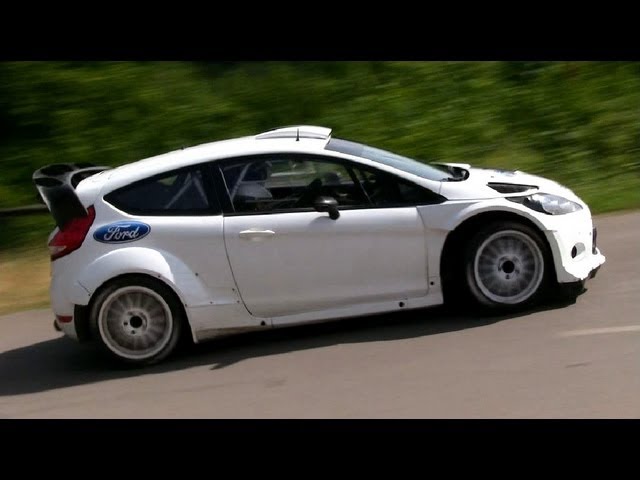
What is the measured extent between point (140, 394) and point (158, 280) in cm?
88

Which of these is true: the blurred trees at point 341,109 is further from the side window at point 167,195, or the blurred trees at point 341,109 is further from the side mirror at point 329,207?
the side mirror at point 329,207

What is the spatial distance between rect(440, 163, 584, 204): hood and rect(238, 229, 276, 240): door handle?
4.24 feet

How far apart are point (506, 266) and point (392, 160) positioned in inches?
47.9

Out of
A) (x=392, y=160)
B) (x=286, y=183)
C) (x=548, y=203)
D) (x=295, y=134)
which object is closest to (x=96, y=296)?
(x=286, y=183)

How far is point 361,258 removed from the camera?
738cm

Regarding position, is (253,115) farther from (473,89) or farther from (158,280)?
(158,280)

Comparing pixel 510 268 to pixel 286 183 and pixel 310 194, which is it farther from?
pixel 286 183

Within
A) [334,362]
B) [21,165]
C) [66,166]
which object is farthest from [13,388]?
[21,165]

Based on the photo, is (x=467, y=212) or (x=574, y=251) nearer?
(x=467, y=212)

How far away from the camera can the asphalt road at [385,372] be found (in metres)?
6.01

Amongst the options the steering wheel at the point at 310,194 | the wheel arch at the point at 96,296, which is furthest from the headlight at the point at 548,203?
the wheel arch at the point at 96,296

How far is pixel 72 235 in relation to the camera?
24.6 feet

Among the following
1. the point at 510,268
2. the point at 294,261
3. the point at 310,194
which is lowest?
the point at 510,268

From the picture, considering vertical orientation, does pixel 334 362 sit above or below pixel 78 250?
below
